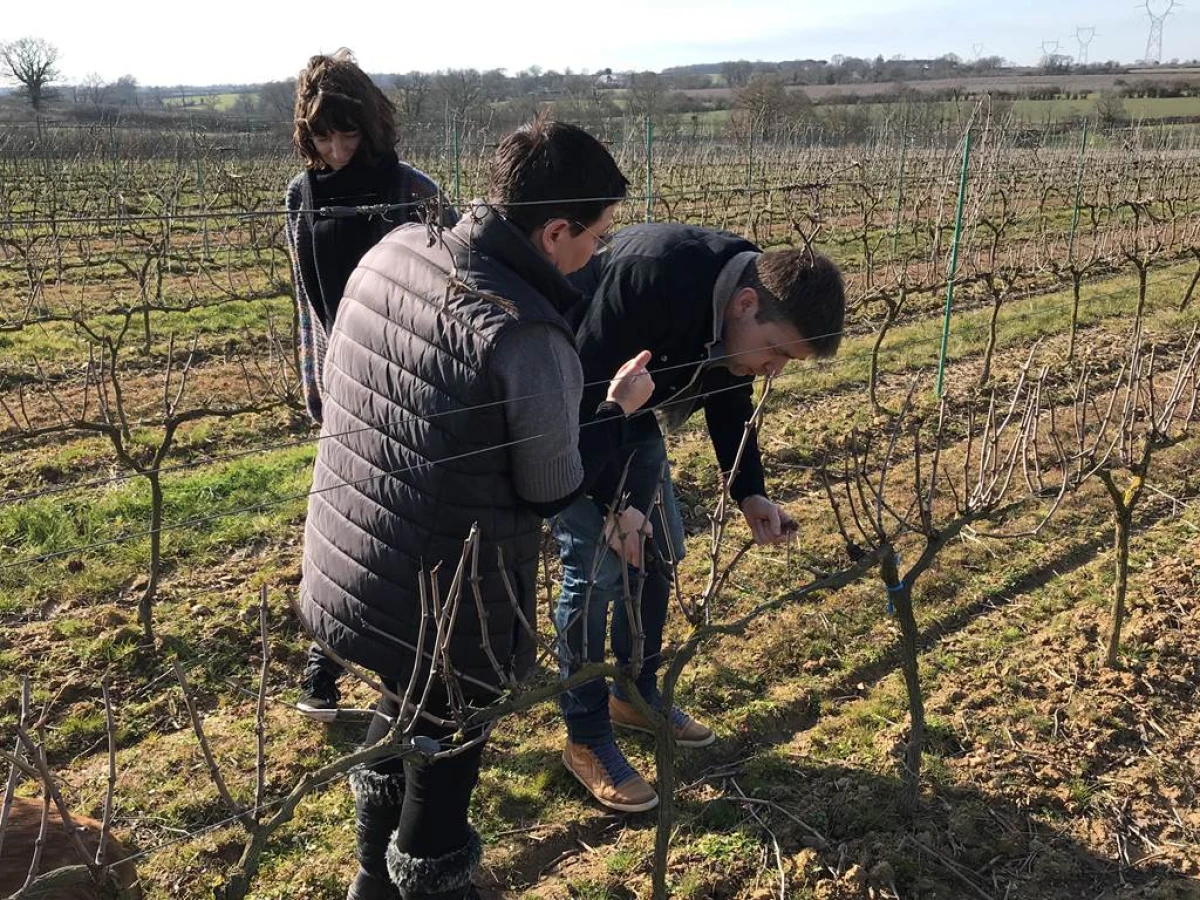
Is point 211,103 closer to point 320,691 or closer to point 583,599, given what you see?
point 320,691

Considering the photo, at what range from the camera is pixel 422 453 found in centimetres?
153

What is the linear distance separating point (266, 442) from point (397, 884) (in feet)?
13.8

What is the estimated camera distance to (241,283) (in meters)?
10.5

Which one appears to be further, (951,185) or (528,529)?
(951,185)

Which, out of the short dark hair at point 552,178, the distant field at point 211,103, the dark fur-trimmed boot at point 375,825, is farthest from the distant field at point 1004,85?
the dark fur-trimmed boot at point 375,825

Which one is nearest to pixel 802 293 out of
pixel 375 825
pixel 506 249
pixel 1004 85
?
pixel 506 249

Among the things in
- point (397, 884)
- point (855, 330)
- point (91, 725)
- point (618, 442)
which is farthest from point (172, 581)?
point (855, 330)

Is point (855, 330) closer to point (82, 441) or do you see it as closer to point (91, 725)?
point (82, 441)

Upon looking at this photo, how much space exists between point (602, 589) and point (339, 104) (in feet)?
4.39

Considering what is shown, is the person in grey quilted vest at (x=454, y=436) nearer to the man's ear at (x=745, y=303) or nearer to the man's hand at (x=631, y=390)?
the man's hand at (x=631, y=390)

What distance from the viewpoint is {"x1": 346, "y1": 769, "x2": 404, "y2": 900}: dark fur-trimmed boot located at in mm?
1883

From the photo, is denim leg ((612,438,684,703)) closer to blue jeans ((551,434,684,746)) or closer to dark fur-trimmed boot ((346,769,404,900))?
blue jeans ((551,434,684,746))

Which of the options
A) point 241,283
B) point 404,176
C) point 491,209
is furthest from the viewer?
point 241,283

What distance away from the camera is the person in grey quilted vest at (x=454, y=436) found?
1484 mm
